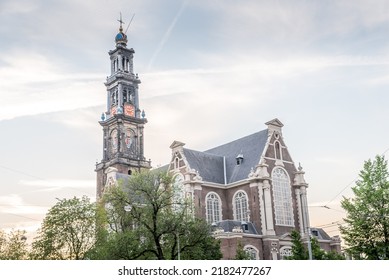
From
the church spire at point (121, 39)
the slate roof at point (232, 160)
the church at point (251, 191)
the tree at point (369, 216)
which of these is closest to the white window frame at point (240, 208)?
the church at point (251, 191)

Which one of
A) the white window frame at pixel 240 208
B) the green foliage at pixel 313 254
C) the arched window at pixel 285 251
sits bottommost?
the green foliage at pixel 313 254

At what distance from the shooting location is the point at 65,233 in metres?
44.4

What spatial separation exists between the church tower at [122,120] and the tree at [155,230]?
47.0 metres

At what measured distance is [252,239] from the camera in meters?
54.3

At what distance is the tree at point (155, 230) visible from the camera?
36406 mm

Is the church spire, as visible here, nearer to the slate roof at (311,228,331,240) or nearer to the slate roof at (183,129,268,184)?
the slate roof at (183,129,268,184)

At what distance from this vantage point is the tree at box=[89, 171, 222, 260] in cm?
3641

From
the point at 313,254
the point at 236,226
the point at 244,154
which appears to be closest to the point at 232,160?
the point at 244,154

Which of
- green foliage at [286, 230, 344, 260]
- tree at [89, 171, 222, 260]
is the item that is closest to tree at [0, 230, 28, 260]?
tree at [89, 171, 222, 260]

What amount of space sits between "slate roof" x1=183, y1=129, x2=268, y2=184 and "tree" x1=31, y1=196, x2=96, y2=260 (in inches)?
708

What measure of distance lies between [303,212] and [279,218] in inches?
150

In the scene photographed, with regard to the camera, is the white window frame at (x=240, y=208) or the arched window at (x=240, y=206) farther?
the arched window at (x=240, y=206)

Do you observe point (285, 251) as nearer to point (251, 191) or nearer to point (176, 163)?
point (251, 191)

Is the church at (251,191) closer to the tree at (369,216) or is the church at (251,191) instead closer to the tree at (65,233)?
the tree at (65,233)
